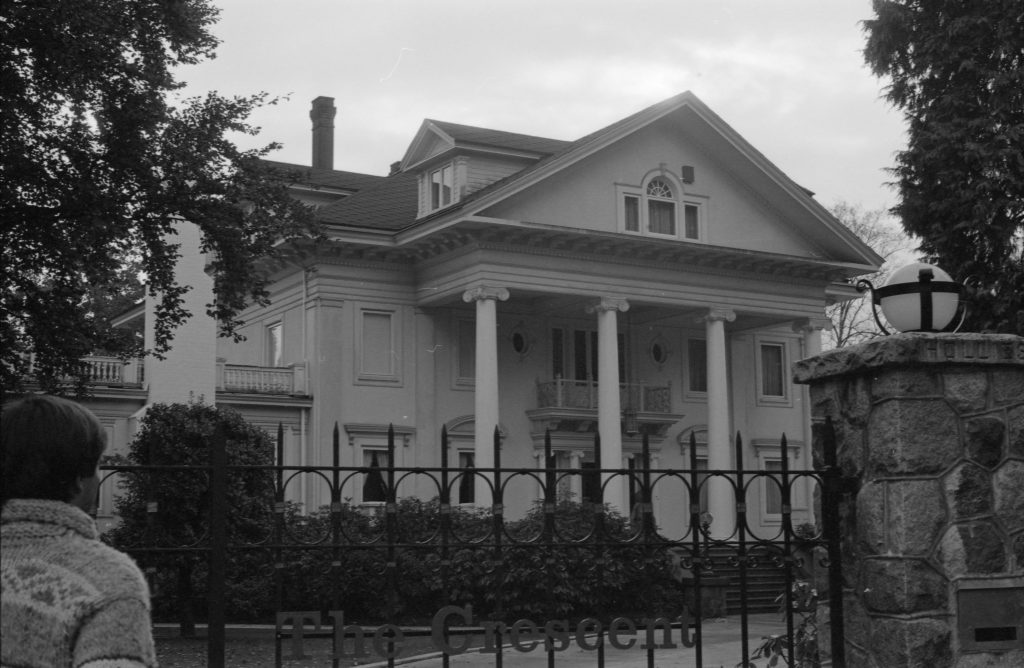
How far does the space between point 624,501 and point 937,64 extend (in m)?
12.8

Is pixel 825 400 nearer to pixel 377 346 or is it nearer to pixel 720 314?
pixel 377 346

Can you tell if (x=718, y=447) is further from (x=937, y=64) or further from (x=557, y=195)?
(x=937, y=64)

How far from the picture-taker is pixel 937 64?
30.5 m

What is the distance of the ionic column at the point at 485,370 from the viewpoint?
30688mm

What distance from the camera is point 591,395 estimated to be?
3472 centimetres

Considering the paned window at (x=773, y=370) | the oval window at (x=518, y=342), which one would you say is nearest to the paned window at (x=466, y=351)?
the oval window at (x=518, y=342)

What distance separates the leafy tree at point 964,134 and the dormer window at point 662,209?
5601mm

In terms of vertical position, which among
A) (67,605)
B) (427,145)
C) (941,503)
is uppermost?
(427,145)

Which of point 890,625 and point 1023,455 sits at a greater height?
point 1023,455

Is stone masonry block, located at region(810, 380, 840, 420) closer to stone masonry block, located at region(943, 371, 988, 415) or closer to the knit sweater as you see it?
stone masonry block, located at region(943, 371, 988, 415)

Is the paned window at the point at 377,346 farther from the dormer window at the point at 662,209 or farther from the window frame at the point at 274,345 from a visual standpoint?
the dormer window at the point at 662,209

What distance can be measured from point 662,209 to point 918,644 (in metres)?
28.8

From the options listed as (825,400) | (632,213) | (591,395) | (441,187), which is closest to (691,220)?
(632,213)

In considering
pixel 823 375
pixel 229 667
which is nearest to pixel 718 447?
pixel 229 667
